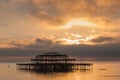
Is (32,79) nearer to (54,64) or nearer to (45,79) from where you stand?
(45,79)

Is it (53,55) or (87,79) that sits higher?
(53,55)

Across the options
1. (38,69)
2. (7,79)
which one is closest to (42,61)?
(38,69)

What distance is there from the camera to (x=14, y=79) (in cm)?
8181

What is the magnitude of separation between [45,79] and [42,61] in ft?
123

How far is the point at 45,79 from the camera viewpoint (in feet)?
266

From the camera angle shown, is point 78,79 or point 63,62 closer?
point 78,79

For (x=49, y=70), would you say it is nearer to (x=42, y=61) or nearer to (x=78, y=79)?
(x=42, y=61)

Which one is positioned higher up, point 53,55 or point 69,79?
point 53,55

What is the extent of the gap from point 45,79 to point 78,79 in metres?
7.98

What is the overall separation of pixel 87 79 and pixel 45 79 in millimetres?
10161

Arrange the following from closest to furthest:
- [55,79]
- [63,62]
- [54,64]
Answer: [55,79] → [54,64] → [63,62]

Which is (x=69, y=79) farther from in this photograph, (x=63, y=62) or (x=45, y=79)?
(x=63, y=62)

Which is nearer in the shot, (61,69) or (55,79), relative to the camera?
(55,79)

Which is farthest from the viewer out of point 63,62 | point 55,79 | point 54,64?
point 63,62
